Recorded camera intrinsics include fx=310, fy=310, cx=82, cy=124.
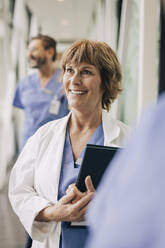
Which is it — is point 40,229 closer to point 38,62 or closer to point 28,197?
point 28,197

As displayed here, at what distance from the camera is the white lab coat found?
104cm

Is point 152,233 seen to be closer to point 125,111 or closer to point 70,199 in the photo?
point 70,199

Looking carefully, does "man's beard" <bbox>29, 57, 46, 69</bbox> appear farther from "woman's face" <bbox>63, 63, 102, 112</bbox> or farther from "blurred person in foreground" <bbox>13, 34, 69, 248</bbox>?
"woman's face" <bbox>63, 63, 102, 112</bbox>

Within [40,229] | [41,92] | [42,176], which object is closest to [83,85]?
[42,176]

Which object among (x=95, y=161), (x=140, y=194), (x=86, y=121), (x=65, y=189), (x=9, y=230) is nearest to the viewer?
(x=140, y=194)

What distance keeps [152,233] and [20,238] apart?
2.60m

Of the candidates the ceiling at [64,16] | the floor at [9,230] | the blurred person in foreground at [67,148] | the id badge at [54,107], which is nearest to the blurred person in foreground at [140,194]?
the blurred person in foreground at [67,148]

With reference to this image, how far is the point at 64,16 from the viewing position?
679 centimetres

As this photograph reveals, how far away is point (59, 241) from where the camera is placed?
103 cm

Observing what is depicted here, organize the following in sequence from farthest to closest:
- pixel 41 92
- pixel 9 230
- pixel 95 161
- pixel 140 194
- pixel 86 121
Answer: pixel 9 230 < pixel 41 92 < pixel 86 121 < pixel 95 161 < pixel 140 194

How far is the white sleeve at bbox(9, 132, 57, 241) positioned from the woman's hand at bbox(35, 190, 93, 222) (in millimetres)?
45

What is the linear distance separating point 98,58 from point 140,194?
851mm

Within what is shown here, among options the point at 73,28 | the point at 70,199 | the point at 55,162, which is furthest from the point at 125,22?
the point at 73,28

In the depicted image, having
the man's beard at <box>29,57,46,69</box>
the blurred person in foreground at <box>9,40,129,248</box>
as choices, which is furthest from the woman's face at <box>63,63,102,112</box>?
the man's beard at <box>29,57,46,69</box>
